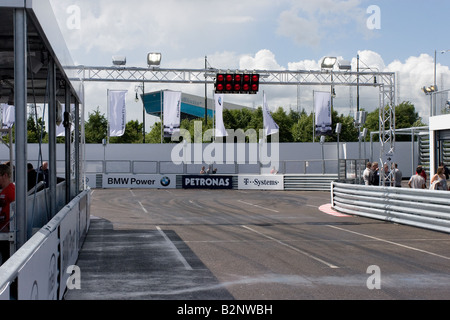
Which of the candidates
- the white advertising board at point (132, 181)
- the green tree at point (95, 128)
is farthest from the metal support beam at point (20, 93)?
the green tree at point (95, 128)

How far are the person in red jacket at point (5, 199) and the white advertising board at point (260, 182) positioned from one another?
30.5 m

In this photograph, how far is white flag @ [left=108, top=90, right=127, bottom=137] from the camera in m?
41.5

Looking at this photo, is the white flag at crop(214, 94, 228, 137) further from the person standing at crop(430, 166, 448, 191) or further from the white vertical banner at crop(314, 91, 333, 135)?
the person standing at crop(430, 166, 448, 191)

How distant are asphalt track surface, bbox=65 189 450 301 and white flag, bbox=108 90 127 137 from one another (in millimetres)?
23804

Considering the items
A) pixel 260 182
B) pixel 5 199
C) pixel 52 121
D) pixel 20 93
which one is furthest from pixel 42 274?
pixel 260 182

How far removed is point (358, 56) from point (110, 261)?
7531cm

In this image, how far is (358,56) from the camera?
80.6 meters

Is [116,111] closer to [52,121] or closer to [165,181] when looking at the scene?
[165,181]

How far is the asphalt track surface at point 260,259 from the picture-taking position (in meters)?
7.89

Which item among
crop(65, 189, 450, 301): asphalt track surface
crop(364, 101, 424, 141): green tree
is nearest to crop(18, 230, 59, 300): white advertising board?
crop(65, 189, 450, 301): asphalt track surface

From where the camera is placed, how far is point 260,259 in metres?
10.6

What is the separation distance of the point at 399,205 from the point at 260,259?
24.0 ft

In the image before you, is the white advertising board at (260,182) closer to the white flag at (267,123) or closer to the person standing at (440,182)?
the white flag at (267,123)
